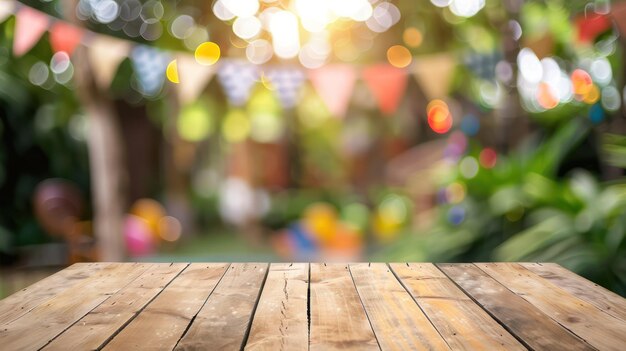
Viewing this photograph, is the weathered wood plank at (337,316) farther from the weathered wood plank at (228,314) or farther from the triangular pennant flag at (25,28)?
the triangular pennant flag at (25,28)

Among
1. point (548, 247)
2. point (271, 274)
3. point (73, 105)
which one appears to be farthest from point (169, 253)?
point (271, 274)

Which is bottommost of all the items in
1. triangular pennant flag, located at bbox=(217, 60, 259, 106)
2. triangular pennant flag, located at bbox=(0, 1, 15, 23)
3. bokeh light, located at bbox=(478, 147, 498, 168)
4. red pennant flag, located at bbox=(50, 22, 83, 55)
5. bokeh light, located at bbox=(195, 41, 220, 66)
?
bokeh light, located at bbox=(478, 147, 498, 168)

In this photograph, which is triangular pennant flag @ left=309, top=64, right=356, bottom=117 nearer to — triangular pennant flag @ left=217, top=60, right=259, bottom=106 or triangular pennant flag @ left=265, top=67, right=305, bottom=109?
triangular pennant flag @ left=265, top=67, right=305, bottom=109

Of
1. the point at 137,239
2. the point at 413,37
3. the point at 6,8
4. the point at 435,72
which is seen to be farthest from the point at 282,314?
the point at 413,37

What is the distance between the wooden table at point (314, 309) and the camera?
1.14m

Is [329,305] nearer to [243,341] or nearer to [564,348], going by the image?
[243,341]

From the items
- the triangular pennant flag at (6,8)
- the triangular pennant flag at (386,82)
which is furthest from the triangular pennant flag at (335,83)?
the triangular pennant flag at (6,8)

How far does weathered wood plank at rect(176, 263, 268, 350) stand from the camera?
113 centimetres

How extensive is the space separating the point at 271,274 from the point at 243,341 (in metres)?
0.60

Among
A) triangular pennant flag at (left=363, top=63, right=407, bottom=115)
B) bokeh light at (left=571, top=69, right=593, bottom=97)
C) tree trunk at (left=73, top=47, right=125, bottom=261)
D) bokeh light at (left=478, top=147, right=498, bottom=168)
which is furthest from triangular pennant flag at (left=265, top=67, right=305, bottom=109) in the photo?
bokeh light at (left=571, top=69, right=593, bottom=97)

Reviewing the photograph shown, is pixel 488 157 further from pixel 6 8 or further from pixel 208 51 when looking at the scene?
pixel 208 51

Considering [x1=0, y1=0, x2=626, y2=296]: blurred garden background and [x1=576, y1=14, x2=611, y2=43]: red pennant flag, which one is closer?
[x1=576, y1=14, x2=611, y2=43]: red pennant flag

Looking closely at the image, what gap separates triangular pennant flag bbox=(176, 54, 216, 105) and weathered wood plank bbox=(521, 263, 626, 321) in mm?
2527

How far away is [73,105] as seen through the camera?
263 inches
